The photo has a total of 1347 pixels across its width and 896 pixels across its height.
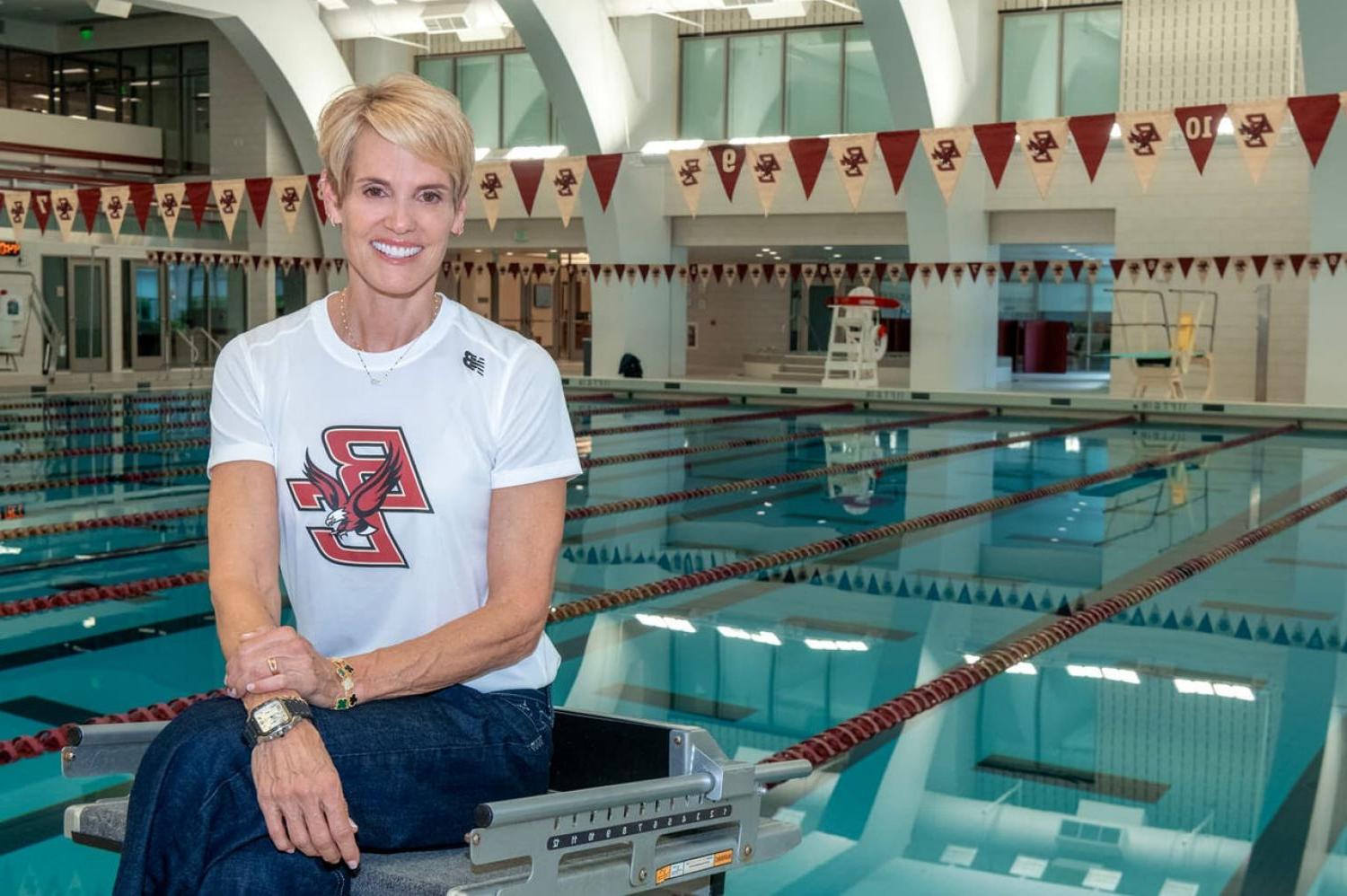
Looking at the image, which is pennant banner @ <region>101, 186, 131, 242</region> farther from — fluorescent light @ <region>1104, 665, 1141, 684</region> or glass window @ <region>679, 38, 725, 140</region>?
fluorescent light @ <region>1104, 665, 1141, 684</region>

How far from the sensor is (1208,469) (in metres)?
10.9

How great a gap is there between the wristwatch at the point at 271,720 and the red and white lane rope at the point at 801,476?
6203 mm

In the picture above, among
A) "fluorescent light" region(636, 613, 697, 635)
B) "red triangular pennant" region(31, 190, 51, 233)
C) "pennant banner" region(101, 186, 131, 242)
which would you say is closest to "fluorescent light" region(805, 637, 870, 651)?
"fluorescent light" region(636, 613, 697, 635)

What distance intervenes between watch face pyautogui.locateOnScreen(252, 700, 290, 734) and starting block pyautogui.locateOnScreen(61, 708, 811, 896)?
23 centimetres

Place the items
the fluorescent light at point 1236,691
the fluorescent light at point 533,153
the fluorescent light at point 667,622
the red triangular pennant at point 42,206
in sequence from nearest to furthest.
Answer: the fluorescent light at point 1236,691
the fluorescent light at point 667,622
the red triangular pennant at point 42,206
the fluorescent light at point 533,153

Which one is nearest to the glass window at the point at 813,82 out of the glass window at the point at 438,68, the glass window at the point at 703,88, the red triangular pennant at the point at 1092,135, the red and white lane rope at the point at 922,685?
the glass window at the point at 703,88

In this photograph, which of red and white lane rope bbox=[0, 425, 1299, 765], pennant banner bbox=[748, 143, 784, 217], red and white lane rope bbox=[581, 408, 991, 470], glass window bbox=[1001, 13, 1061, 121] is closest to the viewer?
red and white lane rope bbox=[0, 425, 1299, 765]

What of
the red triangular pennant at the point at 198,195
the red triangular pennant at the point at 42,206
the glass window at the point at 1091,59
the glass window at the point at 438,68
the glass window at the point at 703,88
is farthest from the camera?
the glass window at the point at 438,68

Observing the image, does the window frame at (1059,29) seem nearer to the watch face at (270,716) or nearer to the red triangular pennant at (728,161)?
the red triangular pennant at (728,161)

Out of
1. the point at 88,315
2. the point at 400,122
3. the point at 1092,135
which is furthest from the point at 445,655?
the point at 88,315

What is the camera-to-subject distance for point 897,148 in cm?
1368

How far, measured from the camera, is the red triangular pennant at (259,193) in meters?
16.9

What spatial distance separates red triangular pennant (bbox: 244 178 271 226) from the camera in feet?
55.4

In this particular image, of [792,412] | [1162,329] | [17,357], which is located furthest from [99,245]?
[1162,329]
